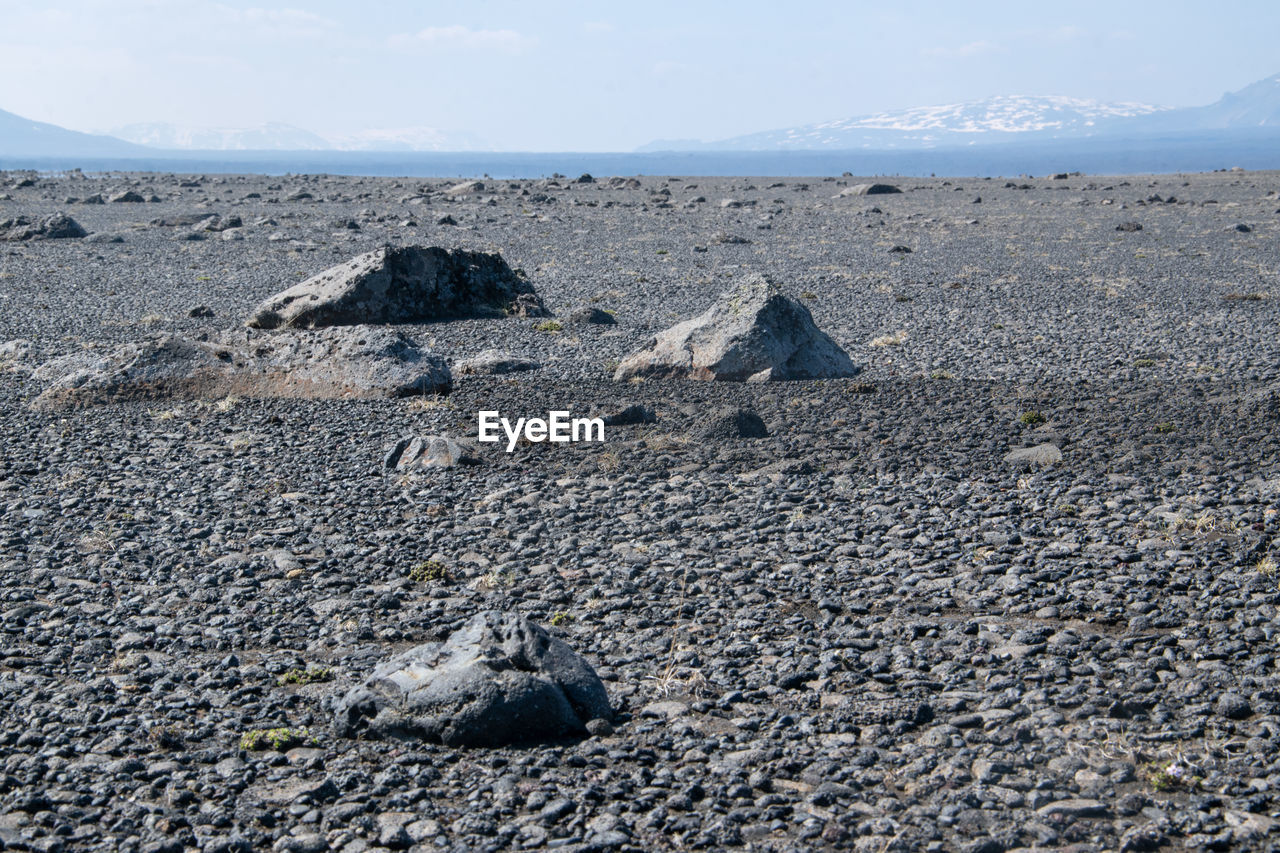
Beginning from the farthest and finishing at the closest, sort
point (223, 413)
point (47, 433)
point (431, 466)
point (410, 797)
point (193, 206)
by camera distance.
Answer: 1. point (193, 206)
2. point (223, 413)
3. point (47, 433)
4. point (431, 466)
5. point (410, 797)

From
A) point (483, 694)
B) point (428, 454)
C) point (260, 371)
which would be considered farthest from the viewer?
point (260, 371)

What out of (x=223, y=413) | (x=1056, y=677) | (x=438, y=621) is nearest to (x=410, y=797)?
(x=438, y=621)

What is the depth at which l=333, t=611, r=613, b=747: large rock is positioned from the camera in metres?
5.89

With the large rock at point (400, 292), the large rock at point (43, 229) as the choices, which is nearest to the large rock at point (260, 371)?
the large rock at point (400, 292)

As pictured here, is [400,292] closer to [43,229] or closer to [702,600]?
[702,600]

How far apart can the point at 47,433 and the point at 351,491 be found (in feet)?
16.3

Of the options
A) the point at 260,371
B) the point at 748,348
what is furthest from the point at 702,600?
the point at 260,371

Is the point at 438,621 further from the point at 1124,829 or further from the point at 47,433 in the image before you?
the point at 47,433

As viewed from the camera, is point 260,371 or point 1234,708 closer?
point 1234,708

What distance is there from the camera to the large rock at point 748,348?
15.6 m

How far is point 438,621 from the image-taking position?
7.75 metres

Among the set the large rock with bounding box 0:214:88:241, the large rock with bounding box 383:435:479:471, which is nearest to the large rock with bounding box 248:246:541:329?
the large rock with bounding box 383:435:479:471

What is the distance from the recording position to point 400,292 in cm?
2059

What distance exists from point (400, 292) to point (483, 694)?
15747 mm
